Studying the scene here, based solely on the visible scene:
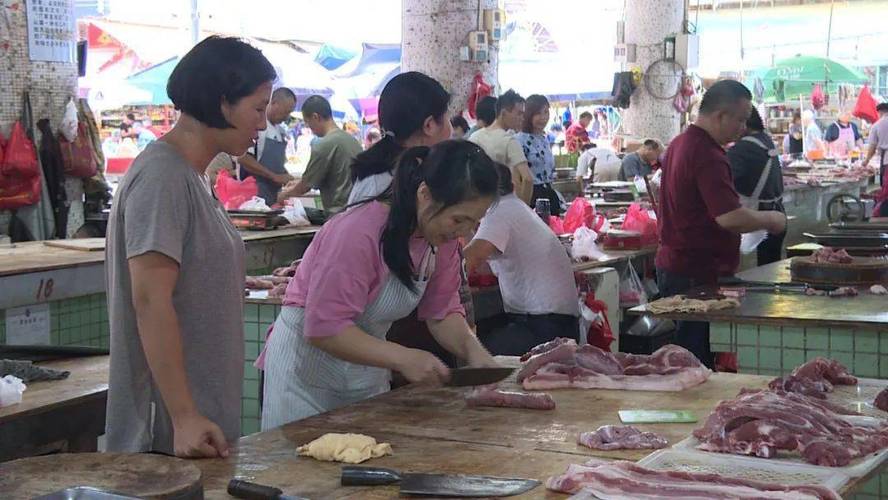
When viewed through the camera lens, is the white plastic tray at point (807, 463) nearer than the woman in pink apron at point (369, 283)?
Yes

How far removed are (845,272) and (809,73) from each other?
17.3m

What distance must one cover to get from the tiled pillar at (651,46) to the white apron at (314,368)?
1397 centimetres

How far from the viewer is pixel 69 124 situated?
322 inches

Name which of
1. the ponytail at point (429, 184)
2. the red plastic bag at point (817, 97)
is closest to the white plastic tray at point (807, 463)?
the ponytail at point (429, 184)

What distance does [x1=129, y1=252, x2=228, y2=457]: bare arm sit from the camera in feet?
9.24

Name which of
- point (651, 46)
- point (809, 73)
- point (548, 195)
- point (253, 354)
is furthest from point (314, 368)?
point (809, 73)

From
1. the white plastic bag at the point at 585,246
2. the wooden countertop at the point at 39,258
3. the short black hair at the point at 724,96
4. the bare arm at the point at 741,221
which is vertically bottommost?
the white plastic bag at the point at 585,246

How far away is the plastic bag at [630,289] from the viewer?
25.4 feet

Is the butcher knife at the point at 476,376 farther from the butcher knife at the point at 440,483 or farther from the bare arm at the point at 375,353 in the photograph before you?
the butcher knife at the point at 440,483

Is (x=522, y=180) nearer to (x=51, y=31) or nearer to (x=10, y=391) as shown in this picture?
(x=51, y=31)

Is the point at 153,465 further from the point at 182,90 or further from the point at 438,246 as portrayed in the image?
the point at 438,246

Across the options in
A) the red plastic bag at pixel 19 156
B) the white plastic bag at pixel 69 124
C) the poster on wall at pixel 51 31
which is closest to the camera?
the red plastic bag at pixel 19 156

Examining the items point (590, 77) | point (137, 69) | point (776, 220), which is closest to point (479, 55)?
point (776, 220)

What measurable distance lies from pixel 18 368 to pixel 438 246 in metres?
1.65
